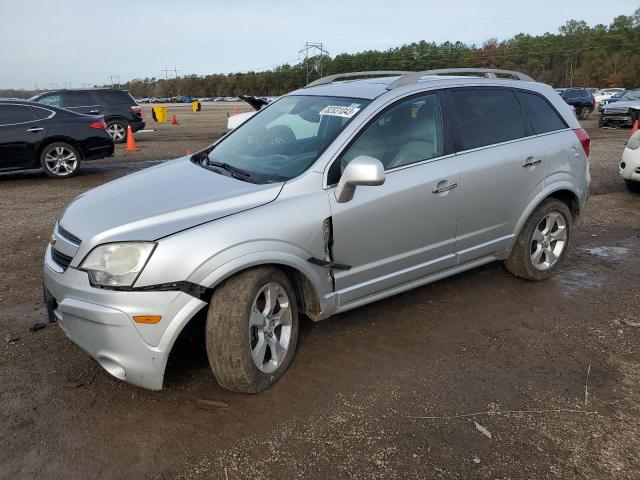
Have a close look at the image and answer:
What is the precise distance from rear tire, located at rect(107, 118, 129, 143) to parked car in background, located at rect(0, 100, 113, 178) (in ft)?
20.4

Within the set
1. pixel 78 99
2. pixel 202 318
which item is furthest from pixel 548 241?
pixel 78 99

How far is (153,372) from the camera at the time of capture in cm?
281

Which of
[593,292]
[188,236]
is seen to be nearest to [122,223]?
[188,236]

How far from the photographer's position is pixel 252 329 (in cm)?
312

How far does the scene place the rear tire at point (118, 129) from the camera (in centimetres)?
1647

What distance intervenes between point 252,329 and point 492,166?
2249mm

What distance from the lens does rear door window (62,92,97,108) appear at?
1535cm

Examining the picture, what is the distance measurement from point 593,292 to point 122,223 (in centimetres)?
388

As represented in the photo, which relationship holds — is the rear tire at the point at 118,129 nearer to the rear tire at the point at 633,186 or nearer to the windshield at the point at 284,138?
the windshield at the point at 284,138

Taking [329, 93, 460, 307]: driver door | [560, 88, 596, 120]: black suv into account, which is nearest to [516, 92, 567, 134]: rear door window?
[329, 93, 460, 307]: driver door

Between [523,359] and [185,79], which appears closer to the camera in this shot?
[523,359]

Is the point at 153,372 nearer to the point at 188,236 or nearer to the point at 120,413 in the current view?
the point at 120,413

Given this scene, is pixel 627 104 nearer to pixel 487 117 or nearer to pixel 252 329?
pixel 487 117

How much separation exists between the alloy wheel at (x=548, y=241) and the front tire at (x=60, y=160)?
874 cm
